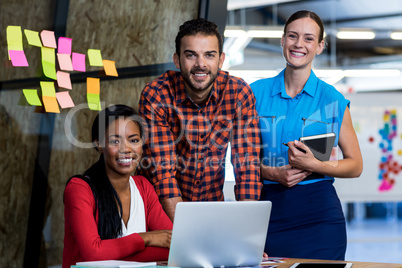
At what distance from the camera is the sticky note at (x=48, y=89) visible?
9.20 ft

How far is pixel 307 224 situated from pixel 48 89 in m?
1.50

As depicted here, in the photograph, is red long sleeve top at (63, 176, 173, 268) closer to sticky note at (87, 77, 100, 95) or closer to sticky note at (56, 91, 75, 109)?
sticky note at (56, 91, 75, 109)

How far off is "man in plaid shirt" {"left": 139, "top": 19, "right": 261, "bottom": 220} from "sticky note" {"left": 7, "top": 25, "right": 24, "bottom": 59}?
0.76 metres

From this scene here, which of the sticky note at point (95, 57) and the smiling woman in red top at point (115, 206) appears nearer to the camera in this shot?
the smiling woman in red top at point (115, 206)

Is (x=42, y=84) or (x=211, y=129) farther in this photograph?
(x=42, y=84)

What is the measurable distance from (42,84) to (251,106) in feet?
3.66

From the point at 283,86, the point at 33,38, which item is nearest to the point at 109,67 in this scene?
the point at 33,38

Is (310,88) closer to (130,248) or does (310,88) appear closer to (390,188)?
(130,248)

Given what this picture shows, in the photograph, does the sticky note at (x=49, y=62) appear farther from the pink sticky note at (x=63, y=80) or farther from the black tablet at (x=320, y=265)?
the black tablet at (x=320, y=265)

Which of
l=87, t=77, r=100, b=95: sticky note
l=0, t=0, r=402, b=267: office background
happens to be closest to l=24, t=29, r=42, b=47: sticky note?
l=0, t=0, r=402, b=267: office background

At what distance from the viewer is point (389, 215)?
11922mm

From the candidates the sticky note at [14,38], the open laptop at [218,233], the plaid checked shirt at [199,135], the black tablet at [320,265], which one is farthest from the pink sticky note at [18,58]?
the black tablet at [320,265]

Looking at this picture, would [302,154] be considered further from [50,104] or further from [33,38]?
[33,38]

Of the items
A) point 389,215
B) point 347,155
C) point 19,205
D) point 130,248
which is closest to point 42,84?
point 19,205
